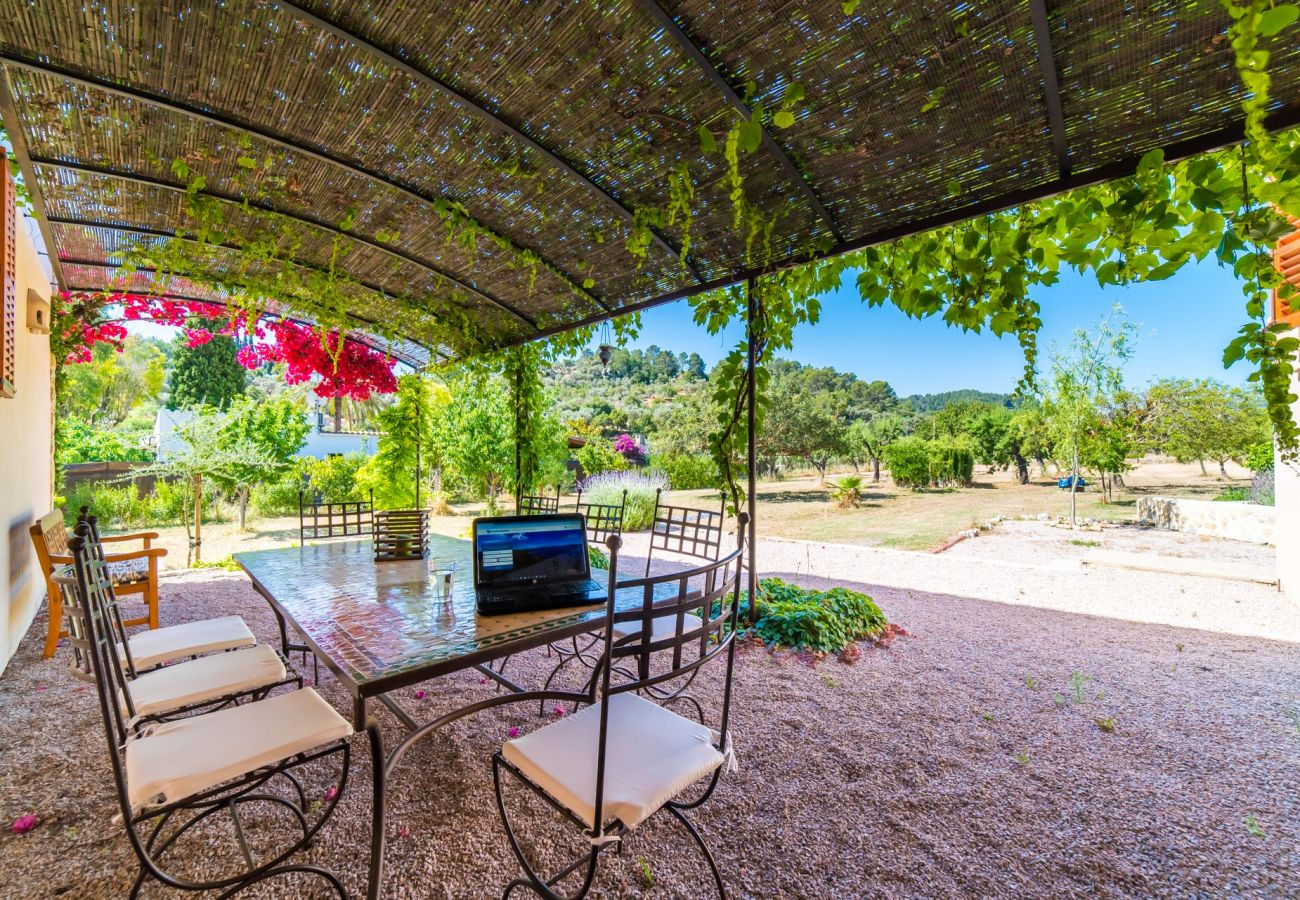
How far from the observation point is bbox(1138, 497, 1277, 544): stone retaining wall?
6.71 metres

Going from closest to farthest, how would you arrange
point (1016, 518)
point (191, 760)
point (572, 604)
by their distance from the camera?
1. point (191, 760)
2. point (572, 604)
3. point (1016, 518)

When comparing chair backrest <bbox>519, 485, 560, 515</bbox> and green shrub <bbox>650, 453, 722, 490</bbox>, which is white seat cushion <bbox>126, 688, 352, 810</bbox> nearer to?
chair backrest <bbox>519, 485, 560, 515</bbox>

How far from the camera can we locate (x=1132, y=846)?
1804 millimetres

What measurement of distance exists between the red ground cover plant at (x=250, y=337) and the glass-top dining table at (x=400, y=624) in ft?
8.73

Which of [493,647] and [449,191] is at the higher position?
[449,191]

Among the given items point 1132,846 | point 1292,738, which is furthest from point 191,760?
point 1292,738

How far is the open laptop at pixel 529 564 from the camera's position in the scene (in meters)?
1.94

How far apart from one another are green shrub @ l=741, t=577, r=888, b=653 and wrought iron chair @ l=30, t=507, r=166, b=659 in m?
4.07

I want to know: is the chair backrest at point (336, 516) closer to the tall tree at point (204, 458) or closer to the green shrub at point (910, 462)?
the tall tree at point (204, 458)

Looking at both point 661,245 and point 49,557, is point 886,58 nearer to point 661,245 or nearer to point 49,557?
point 661,245

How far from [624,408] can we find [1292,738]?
64.6 feet

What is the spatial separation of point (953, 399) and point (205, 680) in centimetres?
1391

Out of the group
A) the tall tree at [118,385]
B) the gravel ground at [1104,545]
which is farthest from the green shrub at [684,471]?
the tall tree at [118,385]

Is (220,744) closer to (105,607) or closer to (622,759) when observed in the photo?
(105,607)
